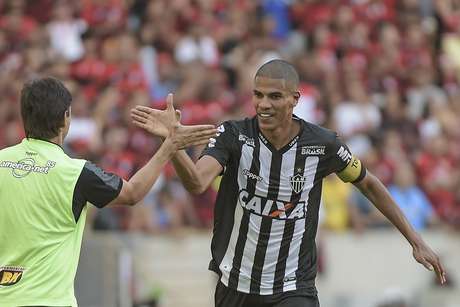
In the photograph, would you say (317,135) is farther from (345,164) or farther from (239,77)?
(239,77)

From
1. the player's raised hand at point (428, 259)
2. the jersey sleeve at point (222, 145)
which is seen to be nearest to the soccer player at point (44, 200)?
the jersey sleeve at point (222, 145)

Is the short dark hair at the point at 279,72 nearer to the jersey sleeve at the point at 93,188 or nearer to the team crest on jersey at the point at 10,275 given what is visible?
the jersey sleeve at the point at 93,188

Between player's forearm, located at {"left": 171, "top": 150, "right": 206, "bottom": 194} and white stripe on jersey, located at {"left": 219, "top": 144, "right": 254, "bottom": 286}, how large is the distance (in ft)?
1.82

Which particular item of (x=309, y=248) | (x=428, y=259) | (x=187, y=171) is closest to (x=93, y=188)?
(x=187, y=171)

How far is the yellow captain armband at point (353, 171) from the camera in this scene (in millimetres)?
8070

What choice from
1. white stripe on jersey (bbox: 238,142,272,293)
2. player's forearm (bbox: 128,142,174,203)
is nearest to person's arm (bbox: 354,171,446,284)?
Result: white stripe on jersey (bbox: 238,142,272,293)

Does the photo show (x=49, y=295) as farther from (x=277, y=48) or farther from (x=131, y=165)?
(x=277, y=48)

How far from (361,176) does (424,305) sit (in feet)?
31.9

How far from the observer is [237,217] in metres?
7.84

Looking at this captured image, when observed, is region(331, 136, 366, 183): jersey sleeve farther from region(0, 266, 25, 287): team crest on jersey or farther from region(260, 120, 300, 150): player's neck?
region(0, 266, 25, 287): team crest on jersey

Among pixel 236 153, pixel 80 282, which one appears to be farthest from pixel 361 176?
pixel 80 282

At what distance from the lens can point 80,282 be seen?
13.0 meters

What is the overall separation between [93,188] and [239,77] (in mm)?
11405

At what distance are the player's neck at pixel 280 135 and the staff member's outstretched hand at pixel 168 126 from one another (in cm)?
96
